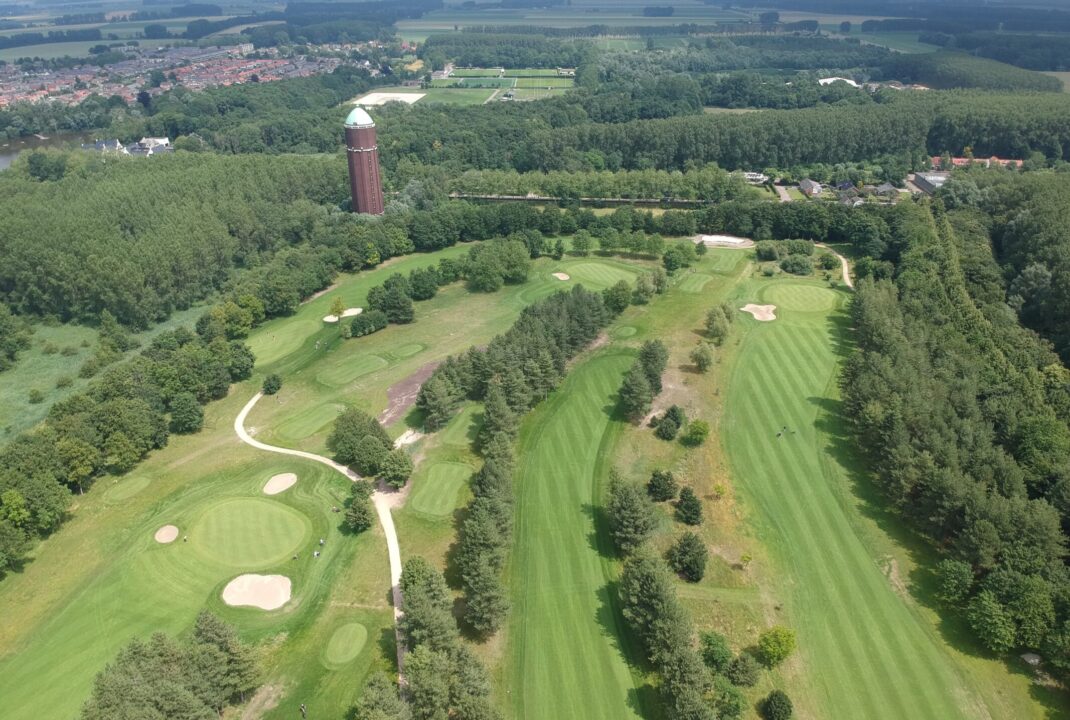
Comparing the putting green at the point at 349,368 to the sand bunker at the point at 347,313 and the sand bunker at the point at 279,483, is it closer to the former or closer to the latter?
the sand bunker at the point at 347,313

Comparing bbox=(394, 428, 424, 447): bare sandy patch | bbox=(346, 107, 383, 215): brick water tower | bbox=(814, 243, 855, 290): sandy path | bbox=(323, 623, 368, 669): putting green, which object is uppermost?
bbox=(346, 107, 383, 215): brick water tower

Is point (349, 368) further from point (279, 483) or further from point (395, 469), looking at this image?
point (395, 469)

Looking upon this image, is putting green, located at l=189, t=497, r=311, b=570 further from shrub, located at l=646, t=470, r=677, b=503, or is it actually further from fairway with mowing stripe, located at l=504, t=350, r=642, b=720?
shrub, located at l=646, t=470, r=677, b=503

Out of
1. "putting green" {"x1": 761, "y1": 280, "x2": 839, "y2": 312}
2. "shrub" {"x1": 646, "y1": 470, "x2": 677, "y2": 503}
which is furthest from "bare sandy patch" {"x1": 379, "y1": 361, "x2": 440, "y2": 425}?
"putting green" {"x1": 761, "y1": 280, "x2": 839, "y2": 312}

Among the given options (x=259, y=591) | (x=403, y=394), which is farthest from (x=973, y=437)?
(x=259, y=591)

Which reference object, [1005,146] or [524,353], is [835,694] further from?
[1005,146]

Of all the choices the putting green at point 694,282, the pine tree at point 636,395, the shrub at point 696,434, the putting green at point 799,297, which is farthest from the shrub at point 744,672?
the putting green at point 694,282
